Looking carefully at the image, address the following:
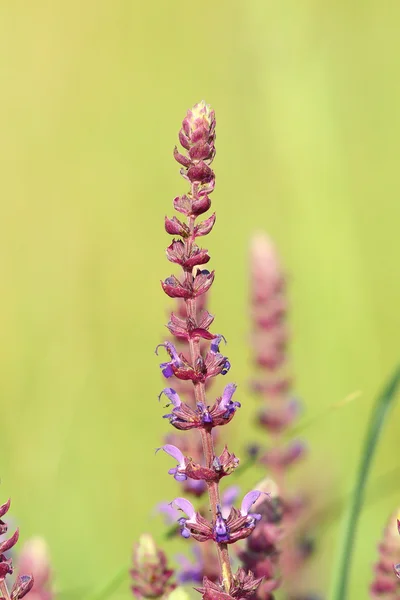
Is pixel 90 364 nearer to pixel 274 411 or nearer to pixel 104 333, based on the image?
pixel 104 333

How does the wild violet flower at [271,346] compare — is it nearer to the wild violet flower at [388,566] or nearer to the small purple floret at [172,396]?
the wild violet flower at [388,566]

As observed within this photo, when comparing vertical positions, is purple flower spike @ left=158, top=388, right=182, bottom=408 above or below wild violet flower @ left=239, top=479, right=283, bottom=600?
above

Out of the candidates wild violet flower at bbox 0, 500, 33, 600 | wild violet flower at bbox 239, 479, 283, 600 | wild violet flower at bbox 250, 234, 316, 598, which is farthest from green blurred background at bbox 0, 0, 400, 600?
wild violet flower at bbox 0, 500, 33, 600

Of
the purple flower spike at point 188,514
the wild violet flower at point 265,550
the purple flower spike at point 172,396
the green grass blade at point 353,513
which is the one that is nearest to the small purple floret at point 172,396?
the purple flower spike at point 172,396

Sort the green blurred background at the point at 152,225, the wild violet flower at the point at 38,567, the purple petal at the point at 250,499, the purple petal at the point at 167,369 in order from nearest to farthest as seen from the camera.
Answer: the purple petal at the point at 167,369, the purple petal at the point at 250,499, the wild violet flower at the point at 38,567, the green blurred background at the point at 152,225

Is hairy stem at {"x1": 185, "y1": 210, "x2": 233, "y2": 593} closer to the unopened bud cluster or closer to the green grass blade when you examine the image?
the unopened bud cluster

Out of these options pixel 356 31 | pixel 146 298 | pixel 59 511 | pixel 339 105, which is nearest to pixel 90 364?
pixel 146 298
